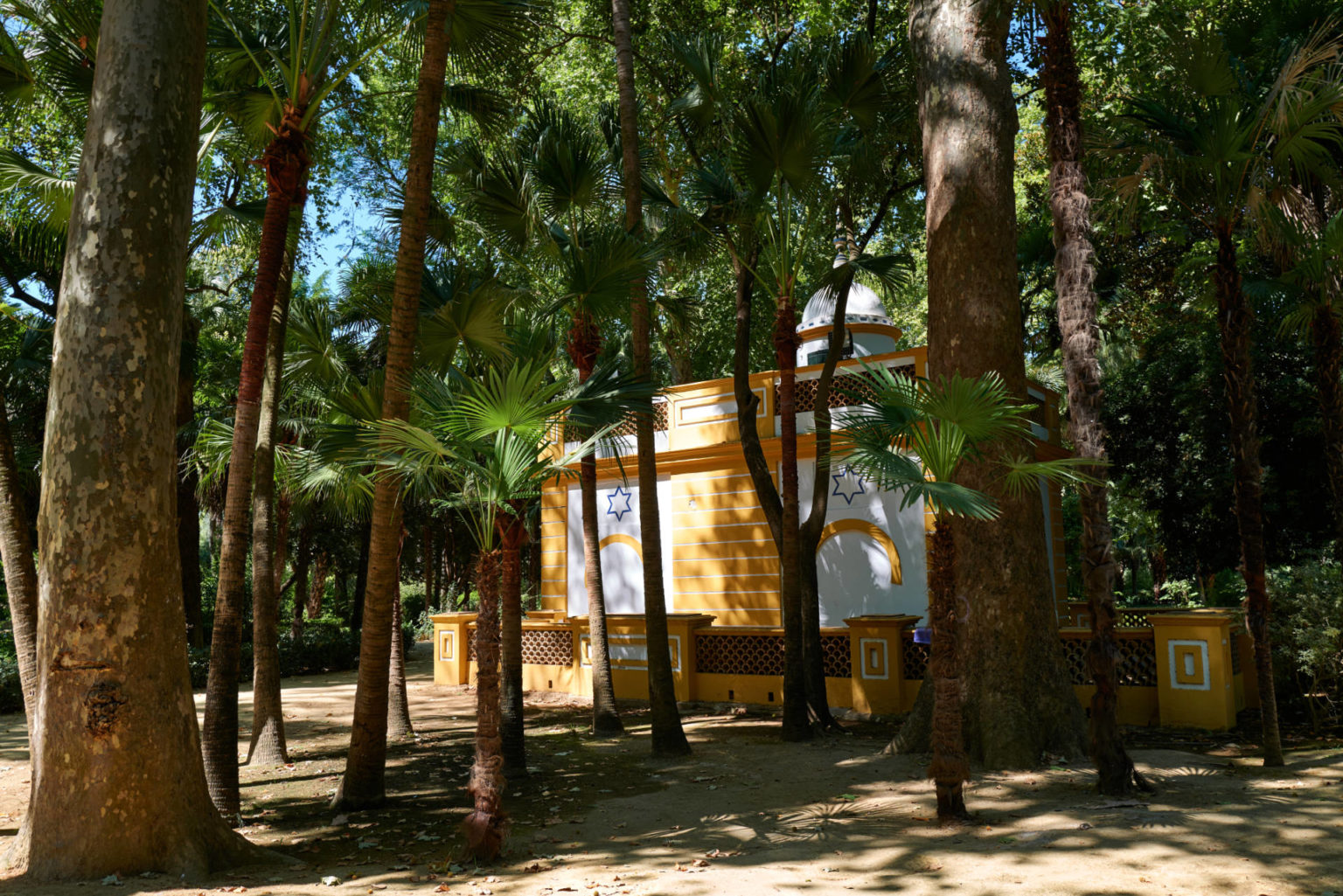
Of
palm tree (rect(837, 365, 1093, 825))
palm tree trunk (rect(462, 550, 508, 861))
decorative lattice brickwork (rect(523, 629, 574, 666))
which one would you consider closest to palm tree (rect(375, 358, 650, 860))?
palm tree trunk (rect(462, 550, 508, 861))

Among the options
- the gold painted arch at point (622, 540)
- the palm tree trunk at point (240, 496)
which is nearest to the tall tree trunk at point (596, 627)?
the palm tree trunk at point (240, 496)

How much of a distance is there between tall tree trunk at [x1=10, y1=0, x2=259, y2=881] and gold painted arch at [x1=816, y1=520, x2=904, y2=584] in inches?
437

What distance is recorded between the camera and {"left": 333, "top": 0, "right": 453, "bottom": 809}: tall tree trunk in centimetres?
771

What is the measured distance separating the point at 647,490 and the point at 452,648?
9244mm

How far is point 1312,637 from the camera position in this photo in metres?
10.2

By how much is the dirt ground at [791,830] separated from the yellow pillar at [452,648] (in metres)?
7.38

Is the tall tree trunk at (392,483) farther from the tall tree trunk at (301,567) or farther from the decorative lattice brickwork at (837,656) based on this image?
the tall tree trunk at (301,567)

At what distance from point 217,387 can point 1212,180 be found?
2000 cm

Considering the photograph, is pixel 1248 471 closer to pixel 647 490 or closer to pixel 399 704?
pixel 647 490

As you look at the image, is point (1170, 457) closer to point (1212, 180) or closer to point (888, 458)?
point (1212, 180)

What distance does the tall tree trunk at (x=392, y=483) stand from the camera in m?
7.71

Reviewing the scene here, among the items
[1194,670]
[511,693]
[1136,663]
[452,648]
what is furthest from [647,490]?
[452,648]

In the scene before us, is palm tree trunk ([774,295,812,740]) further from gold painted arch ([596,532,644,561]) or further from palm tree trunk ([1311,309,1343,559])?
gold painted arch ([596,532,644,561])

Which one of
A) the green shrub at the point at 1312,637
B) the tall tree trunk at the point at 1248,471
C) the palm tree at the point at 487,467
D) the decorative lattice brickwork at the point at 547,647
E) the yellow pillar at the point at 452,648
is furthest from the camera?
the yellow pillar at the point at 452,648
